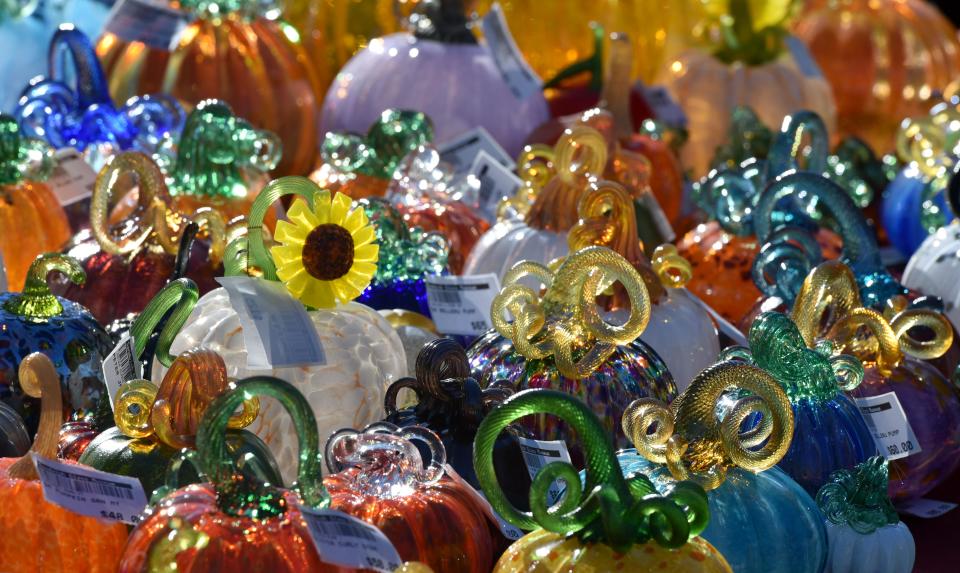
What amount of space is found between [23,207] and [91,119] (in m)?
0.35

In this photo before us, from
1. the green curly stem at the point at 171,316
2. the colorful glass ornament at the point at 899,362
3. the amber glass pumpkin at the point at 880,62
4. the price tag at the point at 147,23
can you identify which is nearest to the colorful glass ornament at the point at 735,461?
the colorful glass ornament at the point at 899,362

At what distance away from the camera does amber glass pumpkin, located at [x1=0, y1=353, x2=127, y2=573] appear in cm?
129

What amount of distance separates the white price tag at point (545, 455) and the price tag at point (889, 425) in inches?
17.0

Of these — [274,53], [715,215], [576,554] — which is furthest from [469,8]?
[576,554]

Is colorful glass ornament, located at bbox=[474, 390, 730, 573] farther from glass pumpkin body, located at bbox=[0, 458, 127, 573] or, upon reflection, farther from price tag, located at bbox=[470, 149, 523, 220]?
price tag, located at bbox=[470, 149, 523, 220]

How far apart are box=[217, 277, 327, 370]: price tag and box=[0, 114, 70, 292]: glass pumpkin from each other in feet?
2.44

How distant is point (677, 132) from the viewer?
3035 millimetres

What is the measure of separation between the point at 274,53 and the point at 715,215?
106cm

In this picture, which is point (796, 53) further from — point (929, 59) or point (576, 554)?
point (576, 554)

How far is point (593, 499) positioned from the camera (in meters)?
1.15

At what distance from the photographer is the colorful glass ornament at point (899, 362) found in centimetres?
171

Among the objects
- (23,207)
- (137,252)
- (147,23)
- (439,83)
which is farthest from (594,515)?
(147,23)

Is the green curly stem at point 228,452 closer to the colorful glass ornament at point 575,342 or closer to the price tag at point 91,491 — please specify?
the price tag at point 91,491

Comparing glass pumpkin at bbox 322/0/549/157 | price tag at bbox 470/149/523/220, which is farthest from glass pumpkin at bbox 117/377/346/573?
glass pumpkin at bbox 322/0/549/157
